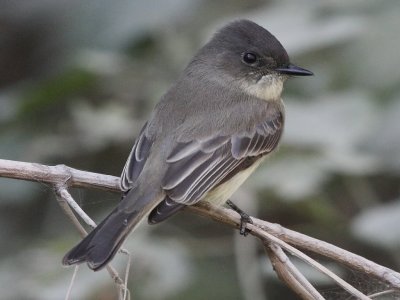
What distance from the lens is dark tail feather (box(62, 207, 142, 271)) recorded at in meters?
3.44

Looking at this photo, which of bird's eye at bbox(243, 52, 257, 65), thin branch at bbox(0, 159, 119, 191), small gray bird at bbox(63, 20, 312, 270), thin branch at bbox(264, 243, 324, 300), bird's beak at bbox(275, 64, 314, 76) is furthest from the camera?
bird's eye at bbox(243, 52, 257, 65)

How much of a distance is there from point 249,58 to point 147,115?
3.13 ft

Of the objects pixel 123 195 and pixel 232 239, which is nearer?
pixel 123 195

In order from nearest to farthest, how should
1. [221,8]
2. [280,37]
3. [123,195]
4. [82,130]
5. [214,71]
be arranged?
[123,195], [214,71], [280,37], [82,130], [221,8]

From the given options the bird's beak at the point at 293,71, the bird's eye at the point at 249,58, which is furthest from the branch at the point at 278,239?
the bird's eye at the point at 249,58

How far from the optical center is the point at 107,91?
19.2ft

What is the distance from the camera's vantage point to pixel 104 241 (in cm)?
355

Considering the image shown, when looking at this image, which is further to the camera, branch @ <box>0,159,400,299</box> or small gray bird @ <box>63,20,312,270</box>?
small gray bird @ <box>63,20,312,270</box>

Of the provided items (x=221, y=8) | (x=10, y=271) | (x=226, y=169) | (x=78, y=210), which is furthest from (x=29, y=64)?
(x=78, y=210)

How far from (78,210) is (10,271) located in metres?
1.80

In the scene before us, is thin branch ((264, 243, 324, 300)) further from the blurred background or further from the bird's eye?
the bird's eye

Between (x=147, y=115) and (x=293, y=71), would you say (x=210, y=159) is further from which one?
(x=147, y=115)

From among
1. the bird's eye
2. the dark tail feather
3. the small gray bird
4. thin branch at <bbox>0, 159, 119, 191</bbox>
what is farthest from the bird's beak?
thin branch at <bbox>0, 159, 119, 191</bbox>

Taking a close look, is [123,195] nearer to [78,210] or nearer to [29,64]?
[78,210]
